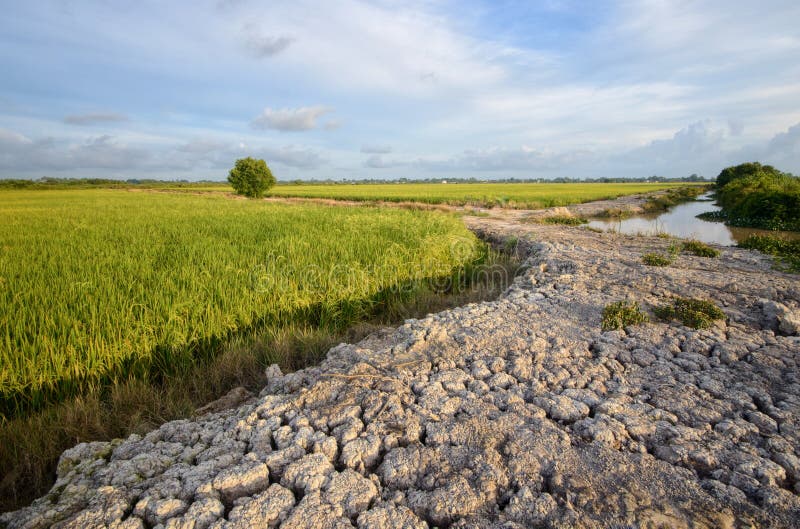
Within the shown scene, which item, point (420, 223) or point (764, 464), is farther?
point (420, 223)

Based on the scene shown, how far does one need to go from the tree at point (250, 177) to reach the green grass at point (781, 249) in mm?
36847

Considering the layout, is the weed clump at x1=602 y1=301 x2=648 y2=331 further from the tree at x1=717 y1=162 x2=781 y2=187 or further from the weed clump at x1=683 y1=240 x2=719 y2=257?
the tree at x1=717 y1=162 x2=781 y2=187

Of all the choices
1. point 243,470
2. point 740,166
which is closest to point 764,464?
point 243,470

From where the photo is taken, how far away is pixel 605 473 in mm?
1770

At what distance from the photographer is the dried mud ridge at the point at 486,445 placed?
5.13 ft

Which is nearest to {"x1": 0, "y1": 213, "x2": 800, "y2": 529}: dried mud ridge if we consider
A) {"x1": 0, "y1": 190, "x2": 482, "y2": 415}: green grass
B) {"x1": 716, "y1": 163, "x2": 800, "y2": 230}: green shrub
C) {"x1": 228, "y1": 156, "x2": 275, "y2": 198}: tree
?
{"x1": 0, "y1": 190, "x2": 482, "y2": 415}: green grass

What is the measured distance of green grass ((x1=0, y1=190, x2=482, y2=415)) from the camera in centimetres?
289

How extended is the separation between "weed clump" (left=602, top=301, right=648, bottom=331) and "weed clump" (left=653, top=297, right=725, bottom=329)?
209mm

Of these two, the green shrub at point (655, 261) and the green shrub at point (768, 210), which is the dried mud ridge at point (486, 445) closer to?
the green shrub at point (655, 261)

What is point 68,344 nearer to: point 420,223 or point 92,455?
point 92,455

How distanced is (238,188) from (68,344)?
38.2 m

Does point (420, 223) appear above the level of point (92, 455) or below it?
above

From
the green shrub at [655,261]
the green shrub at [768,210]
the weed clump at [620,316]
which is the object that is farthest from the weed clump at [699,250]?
the green shrub at [768,210]

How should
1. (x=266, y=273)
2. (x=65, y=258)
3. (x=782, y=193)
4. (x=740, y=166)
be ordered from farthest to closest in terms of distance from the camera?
(x=740, y=166) → (x=782, y=193) → (x=65, y=258) → (x=266, y=273)
